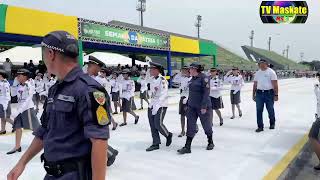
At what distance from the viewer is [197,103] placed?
7500mm

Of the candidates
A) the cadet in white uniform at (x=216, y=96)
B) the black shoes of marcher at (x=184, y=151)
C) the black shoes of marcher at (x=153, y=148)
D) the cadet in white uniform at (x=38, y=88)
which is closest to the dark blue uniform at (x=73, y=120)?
the black shoes of marcher at (x=184, y=151)

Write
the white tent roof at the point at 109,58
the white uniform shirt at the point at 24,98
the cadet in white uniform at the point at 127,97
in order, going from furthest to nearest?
the white tent roof at the point at 109,58
the cadet in white uniform at the point at 127,97
the white uniform shirt at the point at 24,98

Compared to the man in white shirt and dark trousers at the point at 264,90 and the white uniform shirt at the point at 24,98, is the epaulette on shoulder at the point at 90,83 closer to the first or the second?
the white uniform shirt at the point at 24,98

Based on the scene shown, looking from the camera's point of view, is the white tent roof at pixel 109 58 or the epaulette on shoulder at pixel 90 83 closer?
the epaulette on shoulder at pixel 90 83

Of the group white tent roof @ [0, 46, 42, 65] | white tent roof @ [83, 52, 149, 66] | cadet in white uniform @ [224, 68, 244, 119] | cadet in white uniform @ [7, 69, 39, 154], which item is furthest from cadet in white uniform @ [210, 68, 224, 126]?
white tent roof @ [83, 52, 149, 66]

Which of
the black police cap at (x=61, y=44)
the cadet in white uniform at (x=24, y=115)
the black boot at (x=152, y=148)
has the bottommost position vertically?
the black boot at (x=152, y=148)

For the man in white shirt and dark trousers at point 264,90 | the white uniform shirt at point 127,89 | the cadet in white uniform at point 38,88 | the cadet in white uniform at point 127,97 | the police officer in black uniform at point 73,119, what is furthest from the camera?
the cadet in white uniform at point 38,88

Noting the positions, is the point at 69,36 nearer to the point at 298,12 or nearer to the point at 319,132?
the point at 319,132

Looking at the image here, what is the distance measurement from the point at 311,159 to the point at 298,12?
74.4 feet

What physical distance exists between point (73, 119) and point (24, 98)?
6.00 meters

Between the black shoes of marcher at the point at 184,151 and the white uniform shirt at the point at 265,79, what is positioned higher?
the white uniform shirt at the point at 265,79

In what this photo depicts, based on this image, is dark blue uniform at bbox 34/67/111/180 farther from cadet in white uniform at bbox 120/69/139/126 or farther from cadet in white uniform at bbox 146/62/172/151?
cadet in white uniform at bbox 120/69/139/126

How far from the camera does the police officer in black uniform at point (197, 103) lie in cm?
739

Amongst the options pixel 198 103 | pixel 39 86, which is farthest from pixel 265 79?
pixel 39 86
